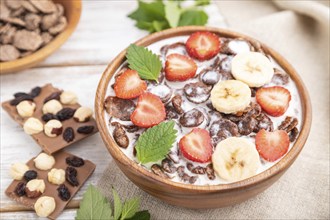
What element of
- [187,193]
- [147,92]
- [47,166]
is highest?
[147,92]

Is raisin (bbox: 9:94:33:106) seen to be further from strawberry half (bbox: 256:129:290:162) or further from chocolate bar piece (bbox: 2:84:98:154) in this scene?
strawberry half (bbox: 256:129:290:162)

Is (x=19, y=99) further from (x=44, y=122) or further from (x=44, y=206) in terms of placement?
(x=44, y=206)

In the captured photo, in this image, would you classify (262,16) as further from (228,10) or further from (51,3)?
(51,3)

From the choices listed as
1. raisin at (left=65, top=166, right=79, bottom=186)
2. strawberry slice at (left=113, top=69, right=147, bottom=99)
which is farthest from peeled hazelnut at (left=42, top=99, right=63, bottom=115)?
strawberry slice at (left=113, top=69, right=147, bottom=99)

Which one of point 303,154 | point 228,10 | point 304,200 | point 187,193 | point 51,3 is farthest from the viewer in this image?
point 228,10

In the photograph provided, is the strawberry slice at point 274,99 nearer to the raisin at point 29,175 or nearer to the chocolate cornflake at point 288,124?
the chocolate cornflake at point 288,124

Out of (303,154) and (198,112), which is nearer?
(198,112)

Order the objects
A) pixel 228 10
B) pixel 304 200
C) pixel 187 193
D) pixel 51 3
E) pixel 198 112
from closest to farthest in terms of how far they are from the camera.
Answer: pixel 187 193, pixel 198 112, pixel 304 200, pixel 51 3, pixel 228 10

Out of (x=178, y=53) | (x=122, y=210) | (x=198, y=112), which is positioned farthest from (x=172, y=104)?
(x=122, y=210)
